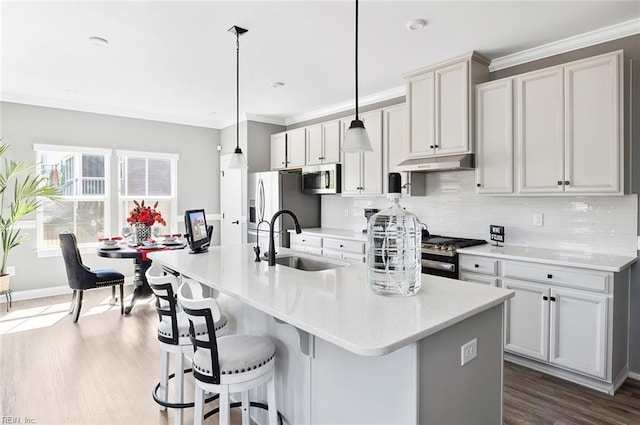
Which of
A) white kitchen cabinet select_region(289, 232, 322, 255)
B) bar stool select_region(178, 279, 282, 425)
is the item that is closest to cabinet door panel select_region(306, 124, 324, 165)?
white kitchen cabinet select_region(289, 232, 322, 255)

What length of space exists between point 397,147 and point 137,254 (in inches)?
122

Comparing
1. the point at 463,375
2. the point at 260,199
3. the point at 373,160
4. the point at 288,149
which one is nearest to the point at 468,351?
the point at 463,375

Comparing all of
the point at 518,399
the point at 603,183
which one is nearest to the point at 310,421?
the point at 518,399

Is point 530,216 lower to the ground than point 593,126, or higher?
lower

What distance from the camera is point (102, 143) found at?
549 centimetres

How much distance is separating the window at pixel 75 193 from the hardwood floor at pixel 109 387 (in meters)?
1.69

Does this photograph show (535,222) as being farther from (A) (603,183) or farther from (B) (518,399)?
(B) (518,399)

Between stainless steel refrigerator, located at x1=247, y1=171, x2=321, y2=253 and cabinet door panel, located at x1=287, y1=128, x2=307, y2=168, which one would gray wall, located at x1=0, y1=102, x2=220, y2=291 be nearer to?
stainless steel refrigerator, located at x1=247, y1=171, x2=321, y2=253

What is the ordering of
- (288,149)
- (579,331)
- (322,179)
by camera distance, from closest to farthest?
(579,331)
(322,179)
(288,149)

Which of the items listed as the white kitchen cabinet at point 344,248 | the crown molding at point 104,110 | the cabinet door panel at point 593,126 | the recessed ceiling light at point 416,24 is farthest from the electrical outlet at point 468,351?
the crown molding at point 104,110

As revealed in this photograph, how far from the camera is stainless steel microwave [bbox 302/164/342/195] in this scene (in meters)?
4.97

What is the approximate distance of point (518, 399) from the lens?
2541mm

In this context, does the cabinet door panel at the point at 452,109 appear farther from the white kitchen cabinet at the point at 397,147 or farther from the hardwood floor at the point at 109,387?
the hardwood floor at the point at 109,387

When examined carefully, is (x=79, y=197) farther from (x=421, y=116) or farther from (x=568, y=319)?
(x=568, y=319)
